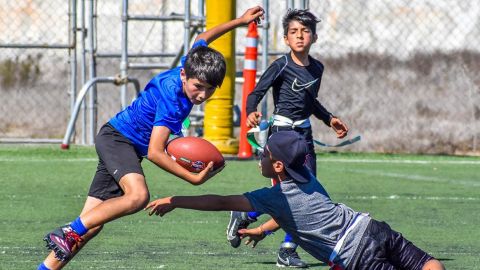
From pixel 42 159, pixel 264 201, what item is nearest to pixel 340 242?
pixel 264 201

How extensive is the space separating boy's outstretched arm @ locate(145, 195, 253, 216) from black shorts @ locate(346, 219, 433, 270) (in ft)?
2.26

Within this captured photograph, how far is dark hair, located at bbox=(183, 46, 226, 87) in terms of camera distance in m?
7.36

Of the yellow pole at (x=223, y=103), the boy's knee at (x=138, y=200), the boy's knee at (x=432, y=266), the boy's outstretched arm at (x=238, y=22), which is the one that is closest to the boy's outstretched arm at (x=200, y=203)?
the boy's knee at (x=138, y=200)

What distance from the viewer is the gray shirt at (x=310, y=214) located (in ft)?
23.0

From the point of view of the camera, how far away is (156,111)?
7578 mm

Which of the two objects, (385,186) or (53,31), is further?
(53,31)

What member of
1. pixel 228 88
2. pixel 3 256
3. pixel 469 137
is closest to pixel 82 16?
pixel 228 88

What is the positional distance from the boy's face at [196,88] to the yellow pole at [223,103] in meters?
8.23

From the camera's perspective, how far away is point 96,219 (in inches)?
291

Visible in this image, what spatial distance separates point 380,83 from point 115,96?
155 inches

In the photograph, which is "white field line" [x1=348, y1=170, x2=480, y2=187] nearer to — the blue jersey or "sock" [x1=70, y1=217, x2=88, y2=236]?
the blue jersey

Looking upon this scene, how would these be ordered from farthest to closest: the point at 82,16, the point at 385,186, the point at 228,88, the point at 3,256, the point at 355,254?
1. the point at 82,16
2. the point at 228,88
3. the point at 385,186
4. the point at 3,256
5. the point at 355,254

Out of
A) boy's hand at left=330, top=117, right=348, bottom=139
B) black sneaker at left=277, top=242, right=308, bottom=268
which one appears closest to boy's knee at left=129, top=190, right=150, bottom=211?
black sneaker at left=277, top=242, right=308, bottom=268

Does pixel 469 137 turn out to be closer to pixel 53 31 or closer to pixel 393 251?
pixel 53 31
